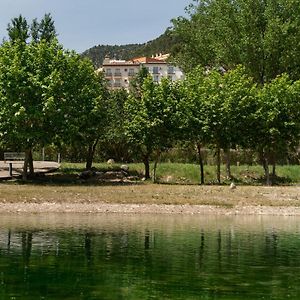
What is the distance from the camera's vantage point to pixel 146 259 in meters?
23.0

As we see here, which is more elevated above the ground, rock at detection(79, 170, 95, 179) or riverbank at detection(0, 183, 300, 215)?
rock at detection(79, 170, 95, 179)

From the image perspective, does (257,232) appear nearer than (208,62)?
Yes

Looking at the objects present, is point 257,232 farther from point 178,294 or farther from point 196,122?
point 196,122

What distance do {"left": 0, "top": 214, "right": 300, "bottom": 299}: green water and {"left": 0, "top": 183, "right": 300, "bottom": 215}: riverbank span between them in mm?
4423

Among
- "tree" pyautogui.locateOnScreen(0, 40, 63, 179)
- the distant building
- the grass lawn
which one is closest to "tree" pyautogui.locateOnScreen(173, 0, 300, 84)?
the grass lawn

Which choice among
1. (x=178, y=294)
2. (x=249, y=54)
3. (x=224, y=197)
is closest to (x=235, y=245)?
(x=178, y=294)

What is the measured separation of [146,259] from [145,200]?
20991mm

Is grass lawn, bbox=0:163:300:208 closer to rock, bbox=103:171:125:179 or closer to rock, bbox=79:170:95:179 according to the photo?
rock, bbox=79:170:95:179

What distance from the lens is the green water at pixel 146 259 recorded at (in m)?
17.4

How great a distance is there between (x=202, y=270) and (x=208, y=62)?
2085 inches

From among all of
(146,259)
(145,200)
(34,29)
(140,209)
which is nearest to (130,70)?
(34,29)

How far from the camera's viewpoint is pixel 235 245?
90.0 ft

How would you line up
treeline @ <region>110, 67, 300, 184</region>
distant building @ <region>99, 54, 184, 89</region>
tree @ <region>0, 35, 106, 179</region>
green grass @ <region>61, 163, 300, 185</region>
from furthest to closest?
distant building @ <region>99, 54, 184, 89</region>, green grass @ <region>61, 163, 300, 185</region>, treeline @ <region>110, 67, 300, 184</region>, tree @ <region>0, 35, 106, 179</region>

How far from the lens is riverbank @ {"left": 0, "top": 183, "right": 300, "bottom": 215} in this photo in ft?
137
